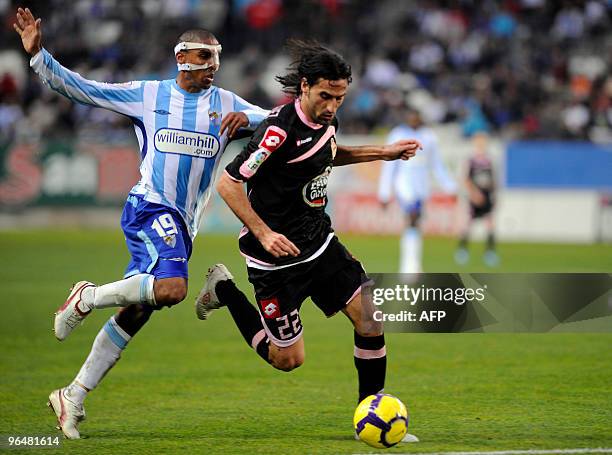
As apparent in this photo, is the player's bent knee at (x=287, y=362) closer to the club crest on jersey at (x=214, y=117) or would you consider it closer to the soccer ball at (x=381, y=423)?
the soccer ball at (x=381, y=423)

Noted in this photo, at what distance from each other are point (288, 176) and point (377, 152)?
0.77m

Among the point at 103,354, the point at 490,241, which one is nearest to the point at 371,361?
the point at 103,354

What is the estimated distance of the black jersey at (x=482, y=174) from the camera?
72.5 ft

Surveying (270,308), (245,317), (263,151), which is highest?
(263,151)

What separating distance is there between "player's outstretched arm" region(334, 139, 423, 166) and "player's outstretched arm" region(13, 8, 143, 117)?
1349 mm

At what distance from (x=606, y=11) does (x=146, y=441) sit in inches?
979

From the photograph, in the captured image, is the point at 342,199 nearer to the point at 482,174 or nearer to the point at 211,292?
the point at 482,174

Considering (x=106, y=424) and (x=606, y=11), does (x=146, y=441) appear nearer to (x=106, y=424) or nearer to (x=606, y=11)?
(x=106, y=424)

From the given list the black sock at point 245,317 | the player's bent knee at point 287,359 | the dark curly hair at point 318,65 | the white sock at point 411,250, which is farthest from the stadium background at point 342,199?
the dark curly hair at point 318,65

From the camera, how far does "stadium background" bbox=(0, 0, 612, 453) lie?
838cm

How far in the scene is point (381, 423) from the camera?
6367mm

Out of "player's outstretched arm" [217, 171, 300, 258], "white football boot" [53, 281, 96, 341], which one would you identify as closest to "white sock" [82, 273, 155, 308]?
"white football boot" [53, 281, 96, 341]

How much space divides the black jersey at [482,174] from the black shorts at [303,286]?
1553 centimetres

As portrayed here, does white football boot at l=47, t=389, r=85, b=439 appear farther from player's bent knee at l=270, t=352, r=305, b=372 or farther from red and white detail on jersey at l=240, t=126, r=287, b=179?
red and white detail on jersey at l=240, t=126, r=287, b=179
